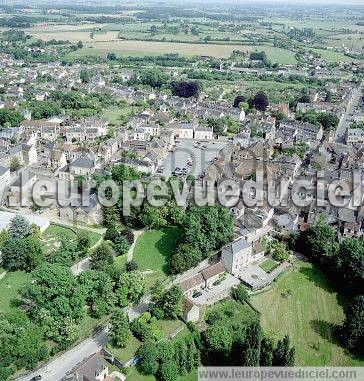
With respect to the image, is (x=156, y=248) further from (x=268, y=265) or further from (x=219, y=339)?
(x=219, y=339)

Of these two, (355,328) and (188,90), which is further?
(188,90)

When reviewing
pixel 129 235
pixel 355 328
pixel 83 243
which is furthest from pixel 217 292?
pixel 83 243

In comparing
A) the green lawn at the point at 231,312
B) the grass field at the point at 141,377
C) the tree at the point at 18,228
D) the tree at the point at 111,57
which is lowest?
the grass field at the point at 141,377

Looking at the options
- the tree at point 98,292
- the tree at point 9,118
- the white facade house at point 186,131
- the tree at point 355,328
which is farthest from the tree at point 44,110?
the tree at point 355,328

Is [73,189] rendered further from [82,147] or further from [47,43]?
[47,43]

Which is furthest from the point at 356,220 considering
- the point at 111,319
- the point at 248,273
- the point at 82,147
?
the point at 82,147

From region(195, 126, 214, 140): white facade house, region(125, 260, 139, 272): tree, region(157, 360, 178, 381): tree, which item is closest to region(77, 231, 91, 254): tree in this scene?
region(125, 260, 139, 272): tree

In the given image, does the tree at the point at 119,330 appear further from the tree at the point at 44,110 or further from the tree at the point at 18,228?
the tree at the point at 44,110
